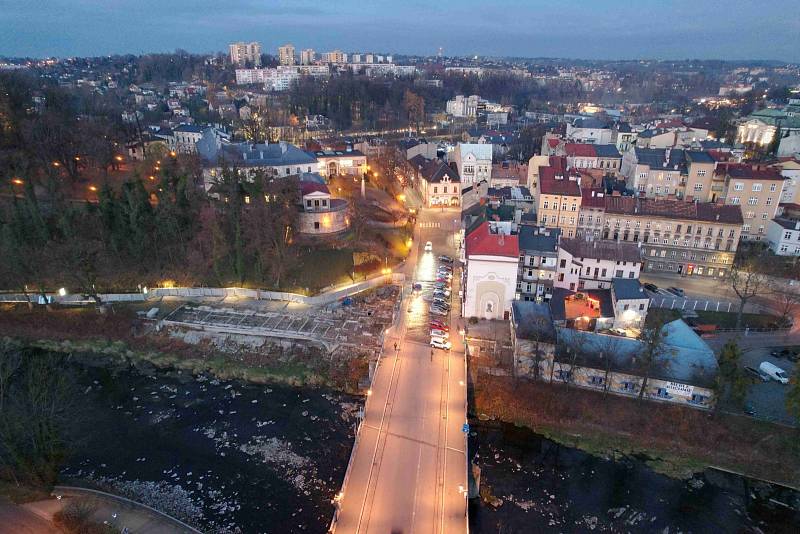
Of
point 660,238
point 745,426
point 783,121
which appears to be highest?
point 783,121

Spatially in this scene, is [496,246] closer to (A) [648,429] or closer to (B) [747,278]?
(A) [648,429]

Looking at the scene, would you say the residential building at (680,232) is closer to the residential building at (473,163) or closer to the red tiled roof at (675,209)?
the red tiled roof at (675,209)

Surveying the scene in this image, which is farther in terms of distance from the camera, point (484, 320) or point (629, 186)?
point (629, 186)

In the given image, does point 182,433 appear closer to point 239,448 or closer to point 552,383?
point 239,448

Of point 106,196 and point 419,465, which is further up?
point 106,196

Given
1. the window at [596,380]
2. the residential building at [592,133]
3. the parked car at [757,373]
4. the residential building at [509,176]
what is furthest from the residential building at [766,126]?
the window at [596,380]

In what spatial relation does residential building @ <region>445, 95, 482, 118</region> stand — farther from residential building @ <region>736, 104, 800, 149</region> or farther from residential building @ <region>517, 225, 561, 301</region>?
residential building @ <region>517, 225, 561, 301</region>

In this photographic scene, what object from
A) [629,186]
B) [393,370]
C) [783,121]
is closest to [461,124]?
[783,121]

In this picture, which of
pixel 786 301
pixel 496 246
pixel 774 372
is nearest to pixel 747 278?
pixel 786 301
